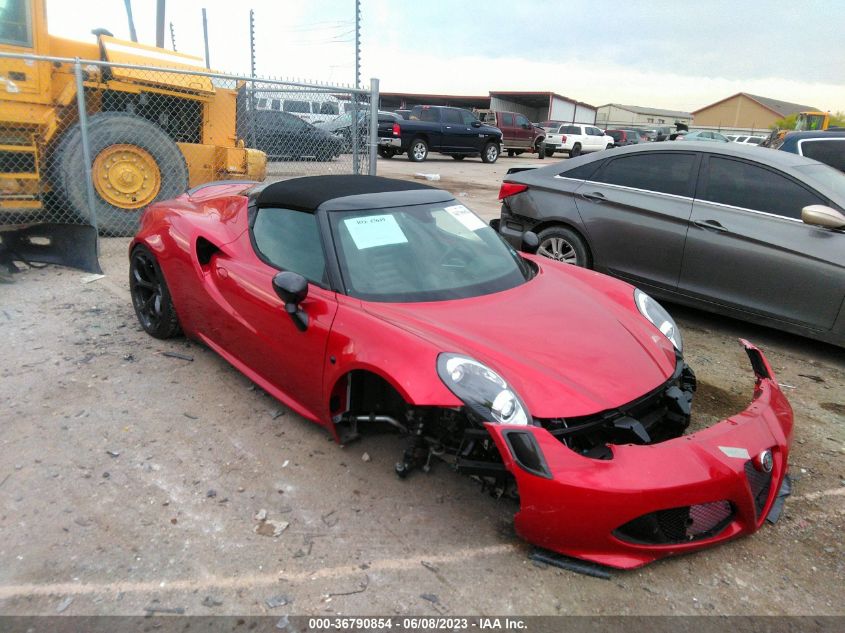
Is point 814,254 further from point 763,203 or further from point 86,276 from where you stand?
point 86,276

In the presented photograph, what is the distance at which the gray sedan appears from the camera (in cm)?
415

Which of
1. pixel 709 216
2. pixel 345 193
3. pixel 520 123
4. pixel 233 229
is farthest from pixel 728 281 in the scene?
pixel 520 123

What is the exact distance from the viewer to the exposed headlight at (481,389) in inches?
85.4

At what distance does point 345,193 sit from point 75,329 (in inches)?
101

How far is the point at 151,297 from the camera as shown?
4227 millimetres

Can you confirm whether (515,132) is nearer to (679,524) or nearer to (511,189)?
(511,189)

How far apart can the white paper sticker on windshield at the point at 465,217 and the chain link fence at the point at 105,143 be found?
3770 millimetres

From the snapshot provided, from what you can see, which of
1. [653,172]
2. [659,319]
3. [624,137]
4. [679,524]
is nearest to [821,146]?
[653,172]

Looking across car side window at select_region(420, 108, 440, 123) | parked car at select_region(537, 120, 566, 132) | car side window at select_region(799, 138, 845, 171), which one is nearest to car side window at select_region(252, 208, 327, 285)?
car side window at select_region(799, 138, 845, 171)

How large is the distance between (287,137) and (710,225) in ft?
23.9

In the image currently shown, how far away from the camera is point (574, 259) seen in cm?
536

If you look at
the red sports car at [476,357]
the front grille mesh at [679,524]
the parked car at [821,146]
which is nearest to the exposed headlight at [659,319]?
the red sports car at [476,357]

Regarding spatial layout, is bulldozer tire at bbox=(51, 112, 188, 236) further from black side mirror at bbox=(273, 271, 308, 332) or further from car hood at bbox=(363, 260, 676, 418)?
car hood at bbox=(363, 260, 676, 418)

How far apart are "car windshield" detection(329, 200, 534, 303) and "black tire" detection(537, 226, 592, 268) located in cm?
199
